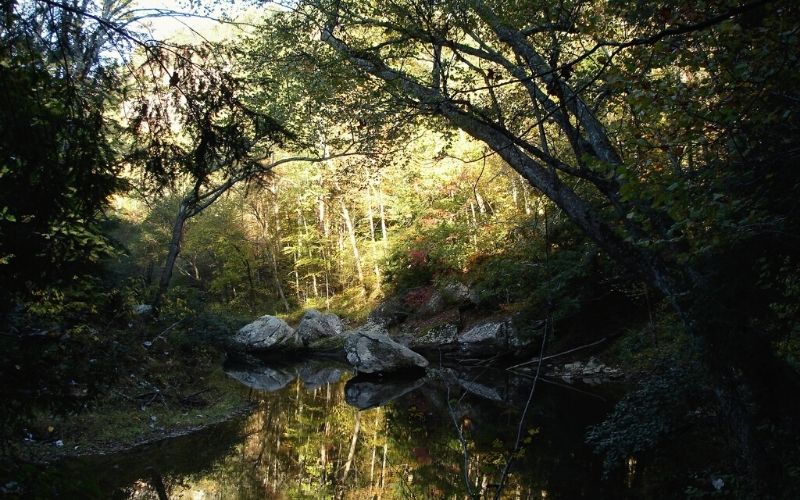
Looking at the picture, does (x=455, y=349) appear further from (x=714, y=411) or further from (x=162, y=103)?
(x=162, y=103)

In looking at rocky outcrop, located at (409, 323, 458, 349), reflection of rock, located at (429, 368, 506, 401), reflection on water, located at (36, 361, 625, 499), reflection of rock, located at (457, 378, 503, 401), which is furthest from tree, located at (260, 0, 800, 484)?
rocky outcrop, located at (409, 323, 458, 349)

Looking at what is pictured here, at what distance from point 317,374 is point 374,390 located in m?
3.32

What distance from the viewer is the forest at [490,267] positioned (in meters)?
3.49

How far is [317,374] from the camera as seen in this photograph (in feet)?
52.1

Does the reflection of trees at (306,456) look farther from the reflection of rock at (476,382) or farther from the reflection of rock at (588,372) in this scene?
the reflection of rock at (588,372)

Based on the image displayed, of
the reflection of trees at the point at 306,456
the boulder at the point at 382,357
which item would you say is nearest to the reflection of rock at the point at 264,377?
the boulder at the point at 382,357

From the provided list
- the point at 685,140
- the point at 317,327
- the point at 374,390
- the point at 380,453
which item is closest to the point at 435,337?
the point at 374,390

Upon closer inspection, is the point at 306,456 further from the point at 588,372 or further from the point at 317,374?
the point at 317,374

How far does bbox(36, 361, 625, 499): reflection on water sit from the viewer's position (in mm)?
6602

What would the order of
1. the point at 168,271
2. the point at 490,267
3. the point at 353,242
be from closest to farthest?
the point at 168,271 < the point at 490,267 < the point at 353,242

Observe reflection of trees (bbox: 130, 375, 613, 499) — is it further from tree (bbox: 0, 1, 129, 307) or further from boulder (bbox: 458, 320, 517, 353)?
tree (bbox: 0, 1, 129, 307)

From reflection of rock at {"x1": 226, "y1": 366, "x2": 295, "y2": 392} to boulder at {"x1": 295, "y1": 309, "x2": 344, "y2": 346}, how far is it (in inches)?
160

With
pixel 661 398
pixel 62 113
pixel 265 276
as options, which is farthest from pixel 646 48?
pixel 265 276

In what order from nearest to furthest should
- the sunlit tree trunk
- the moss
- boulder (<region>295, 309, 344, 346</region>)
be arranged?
the moss < boulder (<region>295, 309, 344, 346</region>) < the sunlit tree trunk
